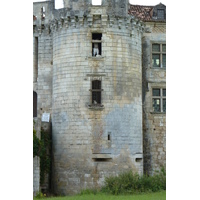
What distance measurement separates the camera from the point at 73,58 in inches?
844

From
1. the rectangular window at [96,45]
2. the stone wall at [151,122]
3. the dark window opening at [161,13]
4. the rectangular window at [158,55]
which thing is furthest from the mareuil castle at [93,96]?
the dark window opening at [161,13]

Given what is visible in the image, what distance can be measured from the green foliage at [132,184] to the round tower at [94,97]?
55.8 inches

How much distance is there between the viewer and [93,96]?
21.3 m

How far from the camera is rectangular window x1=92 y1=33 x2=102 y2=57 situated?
21.5 meters

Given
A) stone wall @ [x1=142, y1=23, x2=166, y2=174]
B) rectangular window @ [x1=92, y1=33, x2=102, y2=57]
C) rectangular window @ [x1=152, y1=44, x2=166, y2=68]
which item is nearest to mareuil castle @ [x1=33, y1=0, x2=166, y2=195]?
rectangular window @ [x1=92, y1=33, x2=102, y2=57]

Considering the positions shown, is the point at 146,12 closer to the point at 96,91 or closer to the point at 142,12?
the point at 142,12

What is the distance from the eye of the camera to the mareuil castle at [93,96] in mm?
20750

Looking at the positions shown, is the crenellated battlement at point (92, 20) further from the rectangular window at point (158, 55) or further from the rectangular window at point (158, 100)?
the rectangular window at point (158, 100)

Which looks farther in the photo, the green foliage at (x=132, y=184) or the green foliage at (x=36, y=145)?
the green foliage at (x=36, y=145)

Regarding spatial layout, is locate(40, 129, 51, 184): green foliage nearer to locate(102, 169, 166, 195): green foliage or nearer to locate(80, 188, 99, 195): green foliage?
locate(80, 188, 99, 195): green foliage

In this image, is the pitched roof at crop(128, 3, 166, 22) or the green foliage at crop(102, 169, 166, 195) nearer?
the green foliage at crop(102, 169, 166, 195)
